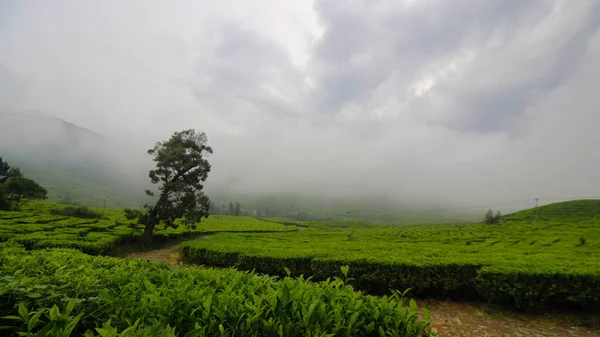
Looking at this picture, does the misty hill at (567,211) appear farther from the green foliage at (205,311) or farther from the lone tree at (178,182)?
the green foliage at (205,311)

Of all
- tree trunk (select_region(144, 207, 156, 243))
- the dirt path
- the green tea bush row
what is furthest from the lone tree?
the dirt path

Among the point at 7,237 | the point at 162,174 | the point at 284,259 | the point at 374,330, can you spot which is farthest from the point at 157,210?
the point at 374,330

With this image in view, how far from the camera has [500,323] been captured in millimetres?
7199

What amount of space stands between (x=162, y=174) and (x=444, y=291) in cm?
2050

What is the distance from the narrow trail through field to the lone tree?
16094mm

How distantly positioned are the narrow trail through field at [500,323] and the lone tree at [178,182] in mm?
16094

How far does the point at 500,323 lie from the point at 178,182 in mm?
20825

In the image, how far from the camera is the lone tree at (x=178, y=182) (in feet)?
69.4

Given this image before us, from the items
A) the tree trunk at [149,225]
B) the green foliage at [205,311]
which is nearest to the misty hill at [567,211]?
the tree trunk at [149,225]

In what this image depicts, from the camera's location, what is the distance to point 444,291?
8.87 m

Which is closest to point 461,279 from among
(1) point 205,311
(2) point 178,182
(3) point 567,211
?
(1) point 205,311

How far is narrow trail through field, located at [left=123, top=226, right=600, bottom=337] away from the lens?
6.41 metres

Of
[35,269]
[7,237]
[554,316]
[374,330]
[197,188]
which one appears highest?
[197,188]

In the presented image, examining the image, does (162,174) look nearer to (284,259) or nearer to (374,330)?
(284,259)
